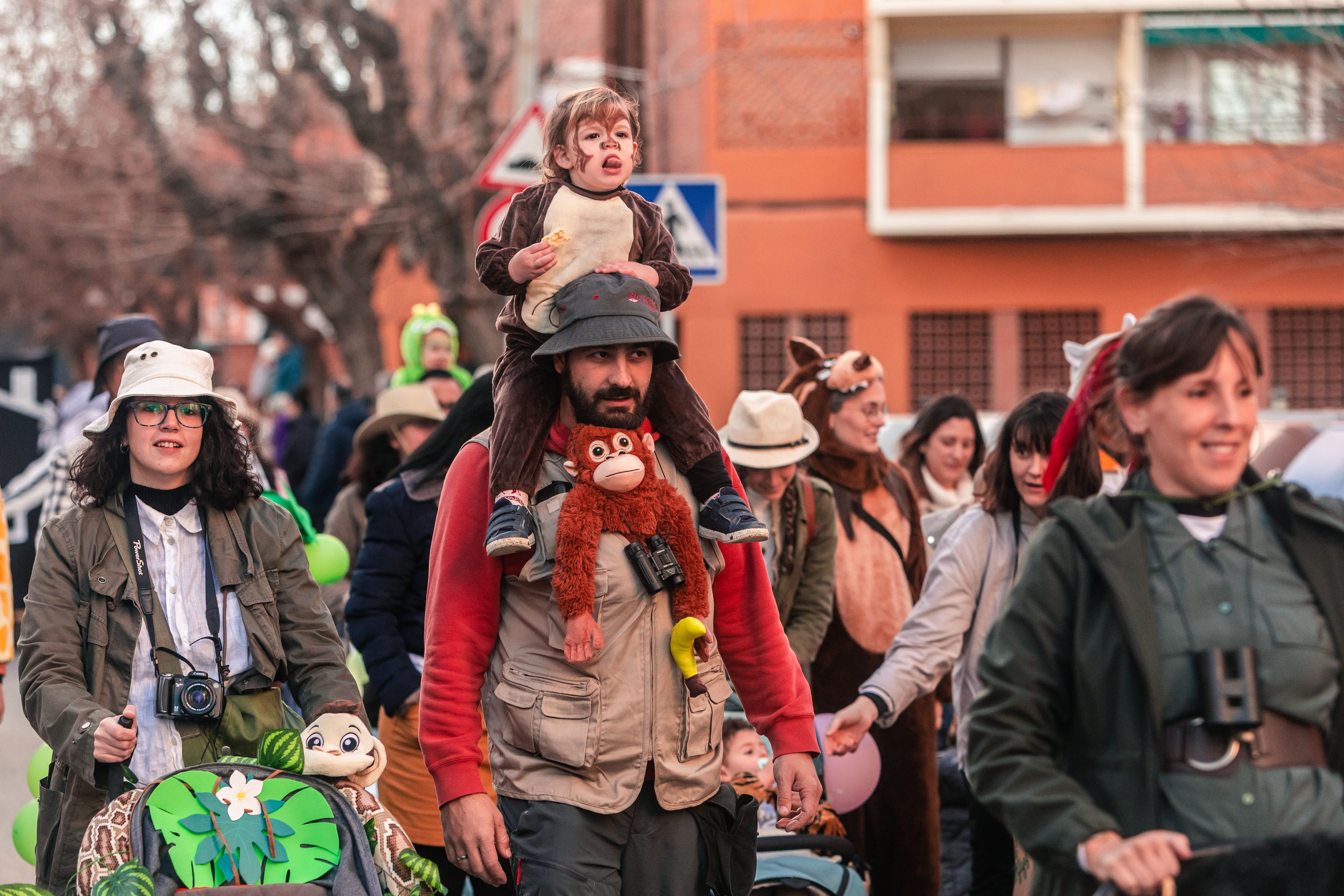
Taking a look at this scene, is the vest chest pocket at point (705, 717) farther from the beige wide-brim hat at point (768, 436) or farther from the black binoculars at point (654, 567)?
the beige wide-brim hat at point (768, 436)

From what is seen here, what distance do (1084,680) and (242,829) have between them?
205 cm

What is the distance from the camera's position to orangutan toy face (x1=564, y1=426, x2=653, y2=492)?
370 centimetres


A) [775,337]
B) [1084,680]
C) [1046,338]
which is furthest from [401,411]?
[1046,338]

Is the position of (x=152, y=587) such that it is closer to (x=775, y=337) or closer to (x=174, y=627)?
(x=174, y=627)

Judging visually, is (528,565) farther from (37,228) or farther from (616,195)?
(37,228)

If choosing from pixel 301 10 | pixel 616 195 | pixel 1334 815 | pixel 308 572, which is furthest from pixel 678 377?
pixel 301 10

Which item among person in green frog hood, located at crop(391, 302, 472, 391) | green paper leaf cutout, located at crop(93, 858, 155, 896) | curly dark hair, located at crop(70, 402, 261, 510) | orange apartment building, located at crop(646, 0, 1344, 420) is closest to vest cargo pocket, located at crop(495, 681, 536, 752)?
green paper leaf cutout, located at crop(93, 858, 155, 896)

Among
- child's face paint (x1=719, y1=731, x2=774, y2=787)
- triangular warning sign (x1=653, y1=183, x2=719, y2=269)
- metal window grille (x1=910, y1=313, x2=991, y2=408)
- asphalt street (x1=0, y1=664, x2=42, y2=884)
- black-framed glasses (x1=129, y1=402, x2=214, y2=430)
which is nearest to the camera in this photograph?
black-framed glasses (x1=129, y1=402, x2=214, y2=430)

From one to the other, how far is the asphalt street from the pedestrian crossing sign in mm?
3898

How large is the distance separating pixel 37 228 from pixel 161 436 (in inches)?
1236

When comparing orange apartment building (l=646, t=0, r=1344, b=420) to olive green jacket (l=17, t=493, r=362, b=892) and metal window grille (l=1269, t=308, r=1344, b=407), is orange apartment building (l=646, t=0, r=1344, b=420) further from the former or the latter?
olive green jacket (l=17, t=493, r=362, b=892)

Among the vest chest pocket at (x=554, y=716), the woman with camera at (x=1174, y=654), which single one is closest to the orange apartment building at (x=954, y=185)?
the vest chest pocket at (x=554, y=716)

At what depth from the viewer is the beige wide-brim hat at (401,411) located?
7109mm

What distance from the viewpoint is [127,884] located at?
3.59m
